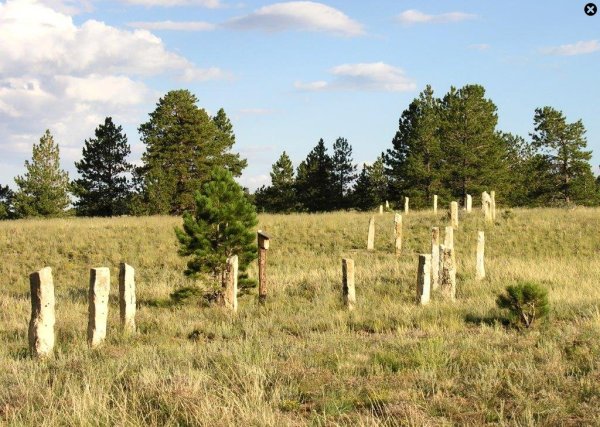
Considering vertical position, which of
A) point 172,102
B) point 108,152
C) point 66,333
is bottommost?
point 66,333

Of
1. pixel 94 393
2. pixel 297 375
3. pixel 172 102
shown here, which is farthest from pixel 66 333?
pixel 172 102

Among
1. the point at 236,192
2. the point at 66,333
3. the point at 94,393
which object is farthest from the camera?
the point at 236,192

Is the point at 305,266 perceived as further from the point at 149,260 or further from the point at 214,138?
the point at 214,138

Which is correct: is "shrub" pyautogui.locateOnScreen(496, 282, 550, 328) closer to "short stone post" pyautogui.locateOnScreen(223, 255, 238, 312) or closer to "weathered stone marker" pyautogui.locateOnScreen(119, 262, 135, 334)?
"short stone post" pyautogui.locateOnScreen(223, 255, 238, 312)

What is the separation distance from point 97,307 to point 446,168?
42.6 m

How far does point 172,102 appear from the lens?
4891 cm

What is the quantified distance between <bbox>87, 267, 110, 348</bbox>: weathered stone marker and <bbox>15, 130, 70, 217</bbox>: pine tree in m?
38.4

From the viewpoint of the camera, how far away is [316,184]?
5734 centimetres

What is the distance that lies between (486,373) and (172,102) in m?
45.4

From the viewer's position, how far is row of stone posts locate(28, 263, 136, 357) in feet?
30.5

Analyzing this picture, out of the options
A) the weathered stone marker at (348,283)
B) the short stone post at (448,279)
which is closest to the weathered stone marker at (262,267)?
the weathered stone marker at (348,283)

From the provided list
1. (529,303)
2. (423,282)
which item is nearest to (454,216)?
(423,282)

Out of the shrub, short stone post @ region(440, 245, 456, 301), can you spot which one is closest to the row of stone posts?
the shrub

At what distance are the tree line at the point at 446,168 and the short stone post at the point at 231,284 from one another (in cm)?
3568
